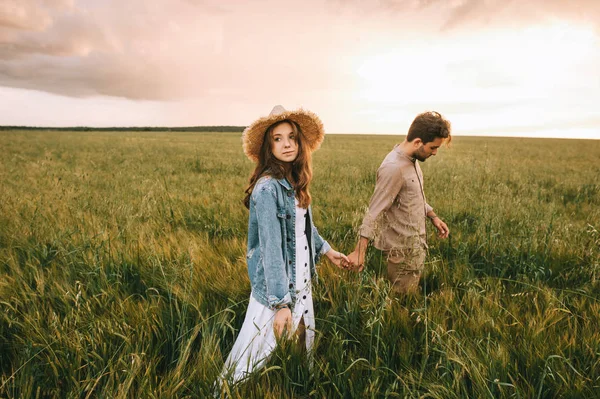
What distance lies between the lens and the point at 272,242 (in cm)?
169

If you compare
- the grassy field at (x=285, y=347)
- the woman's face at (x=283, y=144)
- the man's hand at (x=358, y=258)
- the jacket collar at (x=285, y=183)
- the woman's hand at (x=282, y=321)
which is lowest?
the grassy field at (x=285, y=347)

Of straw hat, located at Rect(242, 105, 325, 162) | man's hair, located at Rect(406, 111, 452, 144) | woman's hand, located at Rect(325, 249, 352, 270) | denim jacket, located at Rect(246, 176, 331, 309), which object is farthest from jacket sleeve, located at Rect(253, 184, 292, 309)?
man's hair, located at Rect(406, 111, 452, 144)

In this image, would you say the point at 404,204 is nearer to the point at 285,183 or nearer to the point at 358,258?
the point at 358,258

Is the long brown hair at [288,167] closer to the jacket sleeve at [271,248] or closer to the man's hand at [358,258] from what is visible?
the jacket sleeve at [271,248]

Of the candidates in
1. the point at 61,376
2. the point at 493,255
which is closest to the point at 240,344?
the point at 61,376

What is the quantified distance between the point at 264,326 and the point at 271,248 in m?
0.40

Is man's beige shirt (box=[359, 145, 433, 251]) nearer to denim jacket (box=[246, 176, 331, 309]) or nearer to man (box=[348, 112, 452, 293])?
man (box=[348, 112, 452, 293])

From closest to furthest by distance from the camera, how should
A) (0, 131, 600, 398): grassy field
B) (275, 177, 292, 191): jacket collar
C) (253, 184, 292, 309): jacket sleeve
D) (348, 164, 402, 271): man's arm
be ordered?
(0, 131, 600, 398): grassy field → (253, 184, 292, 309): jacket sleeve → (275, 177, 292, 191): jacket collar → (348, 164, 402, 271): man's arm

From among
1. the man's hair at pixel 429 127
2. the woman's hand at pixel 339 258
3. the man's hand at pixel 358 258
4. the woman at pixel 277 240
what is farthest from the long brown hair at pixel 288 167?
the man's hair at pixel 429 127

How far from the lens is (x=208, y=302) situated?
7.69ft

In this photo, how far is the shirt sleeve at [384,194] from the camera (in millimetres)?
2400

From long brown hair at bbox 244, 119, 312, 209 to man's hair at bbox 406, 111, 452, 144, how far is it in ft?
3.33

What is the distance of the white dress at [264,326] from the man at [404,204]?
0.54m

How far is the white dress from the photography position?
64.7 inches
